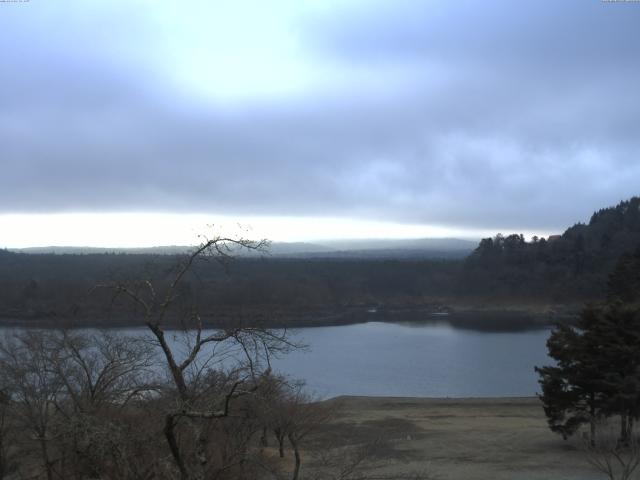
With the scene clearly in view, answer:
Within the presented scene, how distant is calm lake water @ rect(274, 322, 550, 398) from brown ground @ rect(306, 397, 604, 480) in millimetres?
2849

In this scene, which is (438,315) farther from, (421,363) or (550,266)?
(421,363)

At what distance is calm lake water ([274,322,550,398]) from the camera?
27906 millimetres

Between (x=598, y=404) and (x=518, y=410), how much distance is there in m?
8.90

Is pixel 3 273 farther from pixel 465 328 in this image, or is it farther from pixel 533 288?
pixel 533 288

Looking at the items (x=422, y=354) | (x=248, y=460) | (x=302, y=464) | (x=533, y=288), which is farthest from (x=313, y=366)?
(x=533, y=288)

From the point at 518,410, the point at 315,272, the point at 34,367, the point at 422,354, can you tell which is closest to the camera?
the point at 34,367

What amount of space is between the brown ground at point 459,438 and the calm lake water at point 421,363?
112 inches

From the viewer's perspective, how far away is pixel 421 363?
3431 cm

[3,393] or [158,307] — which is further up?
[158,307]

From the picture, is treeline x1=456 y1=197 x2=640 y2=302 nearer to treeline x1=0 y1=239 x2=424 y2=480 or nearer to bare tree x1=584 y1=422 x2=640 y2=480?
bare tree x1=584 y1=422 x2=640 y2=480

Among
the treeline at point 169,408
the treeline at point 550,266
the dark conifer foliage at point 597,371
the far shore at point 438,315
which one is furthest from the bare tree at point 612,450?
the treeline at point 550,266

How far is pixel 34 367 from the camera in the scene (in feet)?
37.2

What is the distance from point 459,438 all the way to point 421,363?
55.4ft

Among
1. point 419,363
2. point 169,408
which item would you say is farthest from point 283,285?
point 169,408
